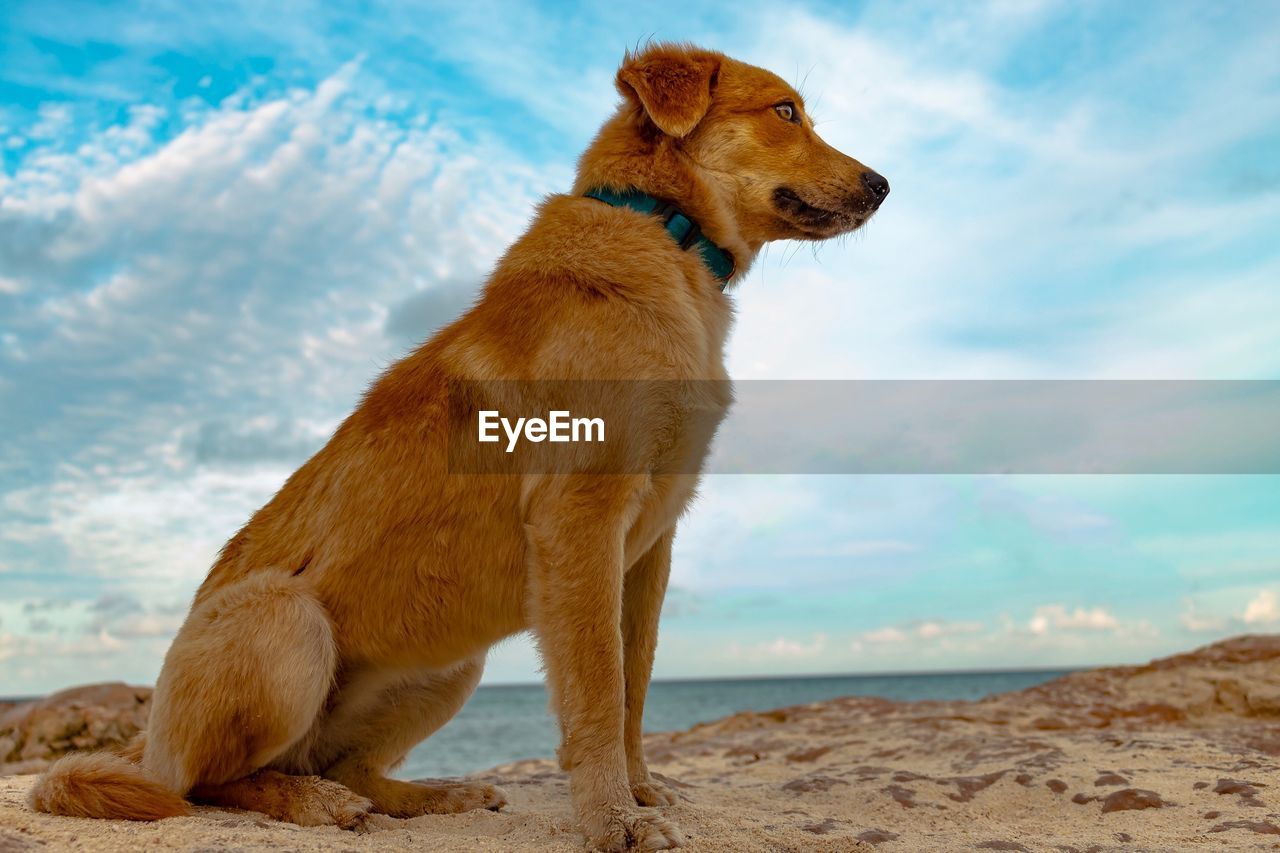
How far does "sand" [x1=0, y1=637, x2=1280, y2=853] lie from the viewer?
3277mm

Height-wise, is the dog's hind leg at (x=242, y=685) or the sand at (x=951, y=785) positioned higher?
the dog's hind leg at (x=242, y=685)

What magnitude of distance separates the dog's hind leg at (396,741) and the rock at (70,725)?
3465 millimetres

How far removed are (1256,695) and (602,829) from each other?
580 centimetres

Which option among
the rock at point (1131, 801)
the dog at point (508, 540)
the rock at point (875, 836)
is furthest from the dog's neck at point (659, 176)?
the rock at point (1131, 801)

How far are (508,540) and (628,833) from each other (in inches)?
43.1

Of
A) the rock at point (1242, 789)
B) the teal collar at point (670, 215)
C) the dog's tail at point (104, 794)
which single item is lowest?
the rock at point (1242, 789)

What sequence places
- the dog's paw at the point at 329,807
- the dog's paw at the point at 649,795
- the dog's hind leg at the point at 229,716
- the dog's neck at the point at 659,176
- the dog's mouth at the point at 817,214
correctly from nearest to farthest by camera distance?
the dog's hind leg at the point at 229,716, the dog's paw at the point at 329,807, the dog's paw at the point at 649,795, the dog's neck at the point at 659,176, the dog's mouth at the point at 817,214

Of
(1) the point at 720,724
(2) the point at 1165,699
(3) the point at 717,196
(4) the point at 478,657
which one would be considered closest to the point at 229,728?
(4) the point at 478,657

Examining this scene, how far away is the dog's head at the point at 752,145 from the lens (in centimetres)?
405

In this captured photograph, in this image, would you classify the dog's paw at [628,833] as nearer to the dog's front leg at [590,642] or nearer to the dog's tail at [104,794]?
the dog's front leg at [590,642]

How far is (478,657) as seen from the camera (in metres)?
4.04

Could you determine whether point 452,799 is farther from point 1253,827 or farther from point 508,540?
point 1253,827

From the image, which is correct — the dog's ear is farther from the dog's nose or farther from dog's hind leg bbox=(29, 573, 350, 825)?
dog's hind leg bbox=(29, 573, 350, 825)

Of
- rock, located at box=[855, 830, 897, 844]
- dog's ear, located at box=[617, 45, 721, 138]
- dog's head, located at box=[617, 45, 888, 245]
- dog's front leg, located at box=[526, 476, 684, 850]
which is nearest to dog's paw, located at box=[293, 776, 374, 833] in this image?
dog's front leg, located at box=[526, 476, 684, 850]
